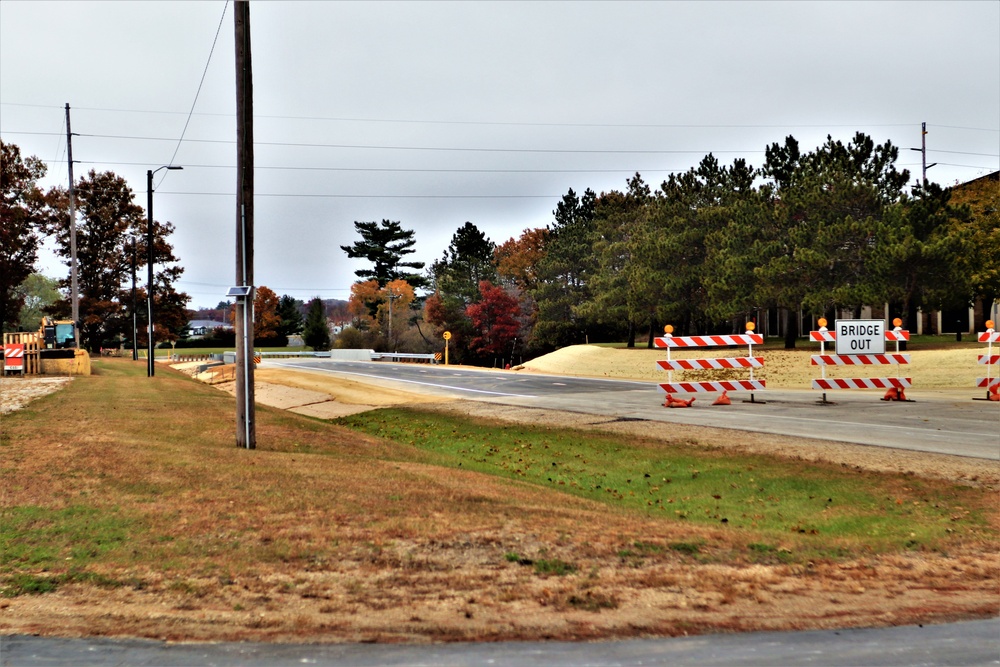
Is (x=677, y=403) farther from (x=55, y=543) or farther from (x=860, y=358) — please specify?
(x=55, y=543)

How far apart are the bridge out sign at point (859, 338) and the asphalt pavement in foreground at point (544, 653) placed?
51.8 feet

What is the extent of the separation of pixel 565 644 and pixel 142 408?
49.4 ft

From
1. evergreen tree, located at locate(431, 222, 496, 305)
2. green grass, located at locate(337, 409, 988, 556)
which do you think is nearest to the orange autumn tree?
evergreen tree, located at locate(431, 222, 496, 305)

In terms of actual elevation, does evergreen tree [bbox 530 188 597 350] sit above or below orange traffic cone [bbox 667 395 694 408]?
above

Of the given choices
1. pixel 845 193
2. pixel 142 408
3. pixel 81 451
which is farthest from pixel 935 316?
pixel 81 451

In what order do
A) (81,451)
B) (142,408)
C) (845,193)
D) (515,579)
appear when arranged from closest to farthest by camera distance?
(515,579) < (81,451) < (142,408) < (845,193)

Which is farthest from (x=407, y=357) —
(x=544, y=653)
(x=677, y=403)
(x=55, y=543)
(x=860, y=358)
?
(x=544, y=653)

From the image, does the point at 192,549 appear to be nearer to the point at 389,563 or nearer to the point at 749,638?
the point at 389,563

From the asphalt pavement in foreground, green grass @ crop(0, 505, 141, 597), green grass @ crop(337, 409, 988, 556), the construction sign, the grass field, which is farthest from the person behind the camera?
the construction sign

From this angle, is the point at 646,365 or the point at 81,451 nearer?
the point at 81,451

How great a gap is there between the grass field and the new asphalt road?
3178 mm

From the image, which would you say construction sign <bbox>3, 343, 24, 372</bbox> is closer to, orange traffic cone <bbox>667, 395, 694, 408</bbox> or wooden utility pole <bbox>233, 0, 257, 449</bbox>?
wooden utility pole <bbox>233, 0, 257, 449</bbox>

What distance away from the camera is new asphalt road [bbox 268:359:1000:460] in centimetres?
1370

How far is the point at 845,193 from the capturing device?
38781mm
